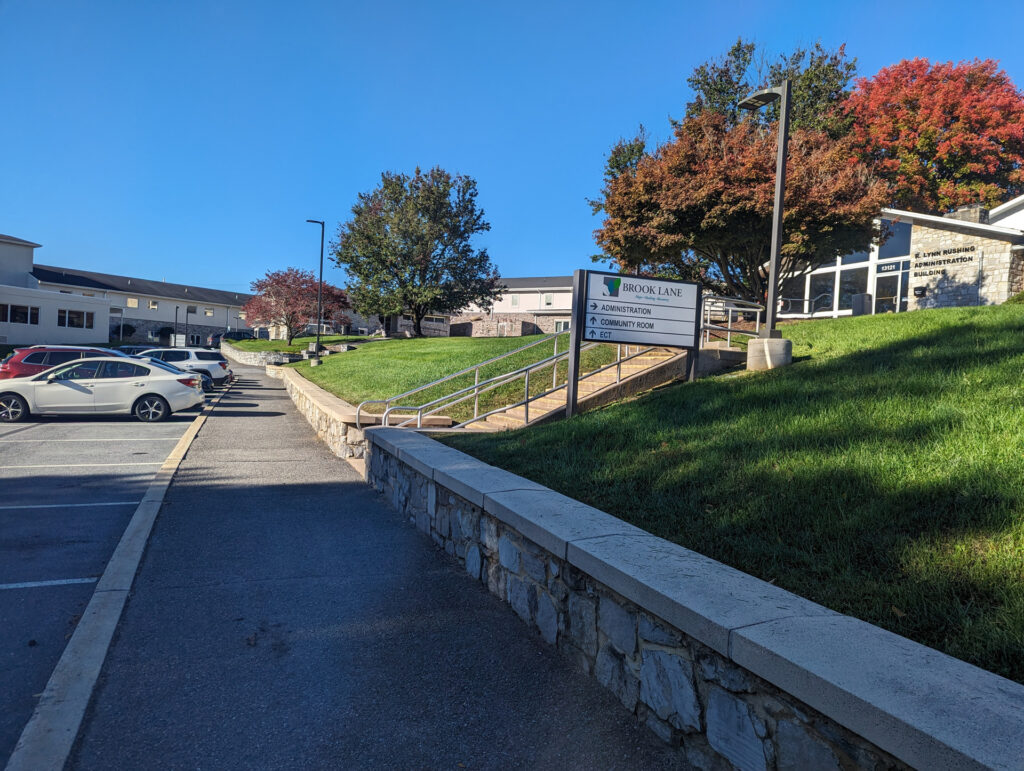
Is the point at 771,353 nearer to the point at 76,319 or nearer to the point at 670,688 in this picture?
the point at 670,688

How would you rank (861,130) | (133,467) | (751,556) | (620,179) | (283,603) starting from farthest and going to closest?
(861,130), (620,179), (133,467), (283,603), (751,556)

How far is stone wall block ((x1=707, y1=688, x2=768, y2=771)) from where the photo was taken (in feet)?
7.60

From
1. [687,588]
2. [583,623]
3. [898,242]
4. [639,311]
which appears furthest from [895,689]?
[898,242]

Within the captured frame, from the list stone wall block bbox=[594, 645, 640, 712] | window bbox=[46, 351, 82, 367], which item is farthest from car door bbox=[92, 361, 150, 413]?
stone wall block bbox=[594, 645, 640, 712]

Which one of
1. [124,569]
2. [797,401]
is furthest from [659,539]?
[124,569]

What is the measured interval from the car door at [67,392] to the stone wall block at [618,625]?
15.6 metres

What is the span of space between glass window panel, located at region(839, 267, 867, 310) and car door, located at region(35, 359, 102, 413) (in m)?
24.9

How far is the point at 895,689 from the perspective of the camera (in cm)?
196

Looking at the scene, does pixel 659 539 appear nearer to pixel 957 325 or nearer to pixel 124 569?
pixel 124 569

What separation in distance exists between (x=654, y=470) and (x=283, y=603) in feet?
9.62

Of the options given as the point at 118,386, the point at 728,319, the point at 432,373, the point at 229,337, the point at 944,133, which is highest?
the point at 944,133

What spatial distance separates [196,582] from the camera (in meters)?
4.93

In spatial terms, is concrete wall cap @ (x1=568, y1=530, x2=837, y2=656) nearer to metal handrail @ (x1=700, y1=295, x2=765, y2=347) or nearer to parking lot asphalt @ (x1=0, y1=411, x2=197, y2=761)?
parking lot asphalt @ (x1=0, y1=411, x2=197, y2=761)

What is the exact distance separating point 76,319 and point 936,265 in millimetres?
52232
